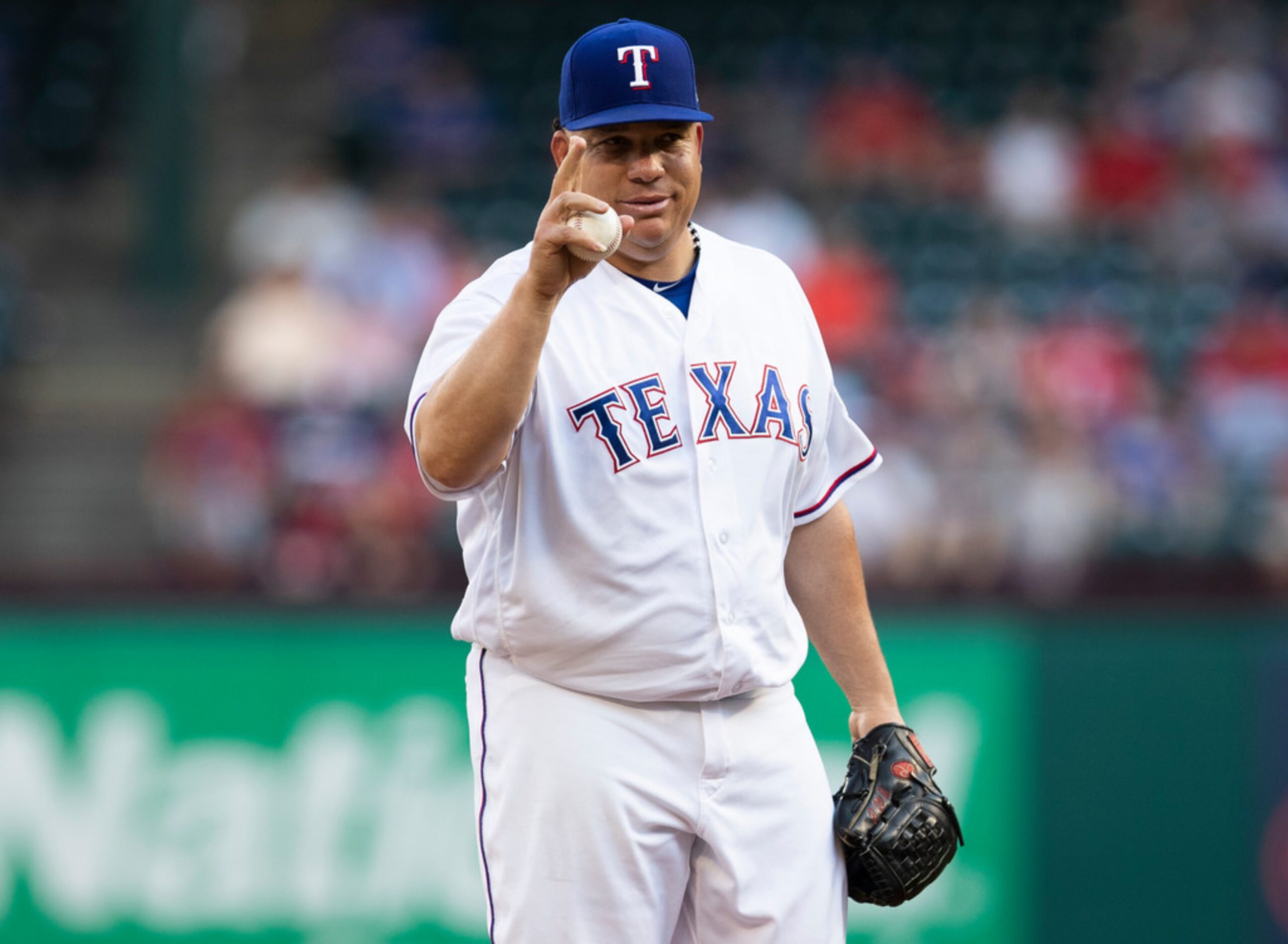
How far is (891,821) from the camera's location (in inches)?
110

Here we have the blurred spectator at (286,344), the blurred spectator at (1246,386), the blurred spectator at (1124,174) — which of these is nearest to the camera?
the blurred spectator at (286,344)

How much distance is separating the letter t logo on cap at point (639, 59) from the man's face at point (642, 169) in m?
0.06

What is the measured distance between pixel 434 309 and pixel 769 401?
6.33m

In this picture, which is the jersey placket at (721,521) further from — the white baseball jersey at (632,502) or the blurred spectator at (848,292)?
the blurred spectator at (848,292)

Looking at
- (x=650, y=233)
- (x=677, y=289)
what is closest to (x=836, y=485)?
(x=677, y=289)

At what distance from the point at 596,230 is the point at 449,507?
17.1 feet

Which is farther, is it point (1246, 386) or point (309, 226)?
point (309, 226)

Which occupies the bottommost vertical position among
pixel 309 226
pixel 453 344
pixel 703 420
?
pixel 703 420

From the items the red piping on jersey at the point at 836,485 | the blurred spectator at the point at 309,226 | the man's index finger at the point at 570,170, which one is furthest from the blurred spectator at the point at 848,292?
the man's index finger at the point at 570,170

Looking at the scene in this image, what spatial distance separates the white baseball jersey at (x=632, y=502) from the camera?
2.57 m

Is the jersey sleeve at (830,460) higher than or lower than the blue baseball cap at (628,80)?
lower

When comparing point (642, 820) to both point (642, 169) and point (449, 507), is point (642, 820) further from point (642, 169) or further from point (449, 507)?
point (449, 507)

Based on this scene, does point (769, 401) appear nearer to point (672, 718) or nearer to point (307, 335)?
point (672, 718)

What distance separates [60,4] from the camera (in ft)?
39.9
